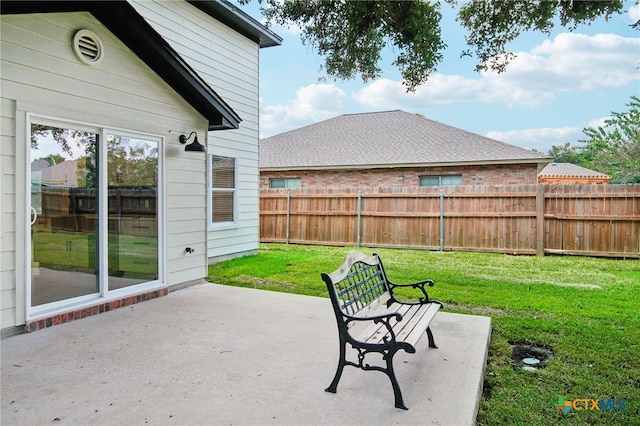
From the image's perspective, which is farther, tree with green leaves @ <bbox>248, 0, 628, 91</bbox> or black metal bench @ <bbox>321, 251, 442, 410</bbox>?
tree with green leaves @ <bbox>248, 0, 628, 91</bbox>

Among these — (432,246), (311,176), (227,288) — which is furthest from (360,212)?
(227,288)

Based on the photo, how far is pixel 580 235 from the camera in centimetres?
1013

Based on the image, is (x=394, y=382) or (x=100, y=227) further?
(x=100, y=227)

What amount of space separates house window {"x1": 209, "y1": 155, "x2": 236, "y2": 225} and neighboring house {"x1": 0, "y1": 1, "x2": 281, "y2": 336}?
Answer: 8.20 feet

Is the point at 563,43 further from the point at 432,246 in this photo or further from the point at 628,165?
the point at 628,165

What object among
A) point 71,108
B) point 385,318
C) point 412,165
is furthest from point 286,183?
point 385,318

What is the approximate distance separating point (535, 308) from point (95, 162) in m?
5.81

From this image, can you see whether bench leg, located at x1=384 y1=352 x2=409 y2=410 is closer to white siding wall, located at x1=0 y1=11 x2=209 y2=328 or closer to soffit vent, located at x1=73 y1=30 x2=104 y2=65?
white siding wall, located at x1=0 y1=11 x2=209 y2=328

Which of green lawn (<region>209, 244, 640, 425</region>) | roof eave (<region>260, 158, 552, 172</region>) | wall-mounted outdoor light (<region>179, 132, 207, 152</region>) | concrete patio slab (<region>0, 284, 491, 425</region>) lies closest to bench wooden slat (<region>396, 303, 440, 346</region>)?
concrete patio slab (<region>0, 284, 491, 425</region>)

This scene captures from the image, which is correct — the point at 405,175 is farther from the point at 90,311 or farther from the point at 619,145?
the point at 619,145

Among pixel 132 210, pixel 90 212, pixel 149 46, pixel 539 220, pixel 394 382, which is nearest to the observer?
pixel 394 382

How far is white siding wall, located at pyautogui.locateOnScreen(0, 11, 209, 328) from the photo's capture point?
4.01m

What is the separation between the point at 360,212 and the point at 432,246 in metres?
2.28

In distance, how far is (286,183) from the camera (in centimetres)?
1648
